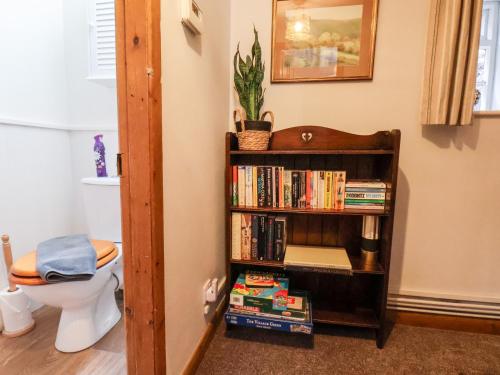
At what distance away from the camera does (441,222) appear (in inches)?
57.5

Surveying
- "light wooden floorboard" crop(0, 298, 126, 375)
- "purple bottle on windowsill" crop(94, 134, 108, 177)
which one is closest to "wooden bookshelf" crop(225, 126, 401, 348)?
"light wooden floorboard" crop(0, 298, 126, 375)

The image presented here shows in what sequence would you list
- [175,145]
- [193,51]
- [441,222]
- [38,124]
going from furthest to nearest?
[38,124], [441,222], [193,51], [175,145]

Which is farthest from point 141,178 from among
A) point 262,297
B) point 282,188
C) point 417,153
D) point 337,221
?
point 417,153

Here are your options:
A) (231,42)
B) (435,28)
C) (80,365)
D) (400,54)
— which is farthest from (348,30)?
(80,365)

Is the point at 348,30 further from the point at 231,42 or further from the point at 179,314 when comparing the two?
the point at 179,314

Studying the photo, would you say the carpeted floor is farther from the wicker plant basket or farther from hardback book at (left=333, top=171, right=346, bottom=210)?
the wicker plant basket

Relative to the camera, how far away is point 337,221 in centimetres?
152

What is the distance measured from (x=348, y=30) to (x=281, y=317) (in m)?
1.50

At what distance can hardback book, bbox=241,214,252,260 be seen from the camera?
140 cm

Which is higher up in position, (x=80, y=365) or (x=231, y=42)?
(x=231, y=42)

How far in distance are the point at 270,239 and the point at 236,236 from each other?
Result: 0.58 ft

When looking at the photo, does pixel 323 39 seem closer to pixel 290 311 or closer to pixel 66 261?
pixel 290 311

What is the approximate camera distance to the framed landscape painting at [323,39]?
1.41 metres

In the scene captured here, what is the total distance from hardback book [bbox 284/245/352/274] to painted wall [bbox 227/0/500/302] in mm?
390
